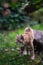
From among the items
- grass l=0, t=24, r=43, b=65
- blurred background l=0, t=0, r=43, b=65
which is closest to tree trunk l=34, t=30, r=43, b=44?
grass l=0, t=24, r=43, b=65

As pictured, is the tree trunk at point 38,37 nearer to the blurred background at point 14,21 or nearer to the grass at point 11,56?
the grass at point 11,56

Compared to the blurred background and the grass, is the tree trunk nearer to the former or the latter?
the grass

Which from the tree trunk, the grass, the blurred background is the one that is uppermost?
the blurred background

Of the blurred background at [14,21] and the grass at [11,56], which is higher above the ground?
the blurred background at [14,21]

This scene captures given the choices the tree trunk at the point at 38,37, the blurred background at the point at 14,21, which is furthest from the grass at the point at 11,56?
the tree trunk at the point at 38,37

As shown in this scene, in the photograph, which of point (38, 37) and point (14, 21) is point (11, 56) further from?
point (14, 21)

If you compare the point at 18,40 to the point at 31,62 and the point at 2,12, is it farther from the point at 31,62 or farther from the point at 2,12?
the point at 2,12

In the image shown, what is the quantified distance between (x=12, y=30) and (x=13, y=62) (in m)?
3.69

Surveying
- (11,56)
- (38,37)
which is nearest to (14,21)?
(38,37)

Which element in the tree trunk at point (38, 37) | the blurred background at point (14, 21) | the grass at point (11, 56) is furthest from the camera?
the blurred background at point (14, 21)

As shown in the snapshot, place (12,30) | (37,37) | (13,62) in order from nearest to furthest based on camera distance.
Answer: (13,62)
(37,37)
(12,30)

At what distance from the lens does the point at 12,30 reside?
9.62 meters

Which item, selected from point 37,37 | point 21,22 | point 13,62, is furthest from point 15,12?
point 13,62

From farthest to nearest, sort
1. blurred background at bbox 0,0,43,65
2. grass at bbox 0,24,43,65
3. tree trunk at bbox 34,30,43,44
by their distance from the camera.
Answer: blurred background at bbox 0,0,43,65 → tree trunk at bbox 34,30,43,44 → grass at bbox 0,24,43,65
